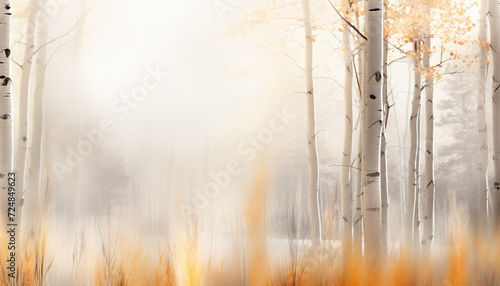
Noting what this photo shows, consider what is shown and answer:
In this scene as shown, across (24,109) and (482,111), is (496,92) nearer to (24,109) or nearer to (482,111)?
(482,111)

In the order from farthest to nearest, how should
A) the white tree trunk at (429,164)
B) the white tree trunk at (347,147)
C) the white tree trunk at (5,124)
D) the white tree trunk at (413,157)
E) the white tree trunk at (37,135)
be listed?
1. the white tree trunk at (429,164)
2. the white tree trunk at (413,157)
3. the white tree trunk at (347,147)
4. the white tree trunk at (37,135)
5. the white tree trunk at (5,124)

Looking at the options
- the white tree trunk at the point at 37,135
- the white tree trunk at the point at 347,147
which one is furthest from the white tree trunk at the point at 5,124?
the white tree trunk at the point at 347,147

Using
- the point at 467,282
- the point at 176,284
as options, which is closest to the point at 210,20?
the point at 176,284

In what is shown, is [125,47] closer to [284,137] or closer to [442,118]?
[284,137]

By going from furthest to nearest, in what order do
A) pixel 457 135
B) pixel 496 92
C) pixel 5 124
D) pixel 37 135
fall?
pixel 457 135 < pixel 37 135 < pixel 496 92 < pixel 5 124

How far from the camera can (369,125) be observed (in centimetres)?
337

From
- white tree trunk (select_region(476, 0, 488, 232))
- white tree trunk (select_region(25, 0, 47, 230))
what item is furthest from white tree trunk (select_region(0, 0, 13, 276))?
white tree trunk (select_region(476, 0, 488, 232))

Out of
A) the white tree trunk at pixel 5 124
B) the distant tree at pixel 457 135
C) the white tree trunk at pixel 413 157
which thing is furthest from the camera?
the distant tree at pixel 457 135

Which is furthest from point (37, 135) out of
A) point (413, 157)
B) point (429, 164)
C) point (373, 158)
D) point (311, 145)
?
point (429, 164)

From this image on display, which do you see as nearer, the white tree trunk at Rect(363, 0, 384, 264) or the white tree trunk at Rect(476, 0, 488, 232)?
the white tree trunk at Rect(363, 0, 384, 264)

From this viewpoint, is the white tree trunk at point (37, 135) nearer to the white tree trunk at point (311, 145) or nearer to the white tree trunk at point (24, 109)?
the white tree trunk at point (24, 109)

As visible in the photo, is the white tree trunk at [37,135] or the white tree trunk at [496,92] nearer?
the white tree trunk at [496,92]

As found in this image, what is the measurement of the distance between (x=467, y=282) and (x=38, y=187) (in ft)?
16.3

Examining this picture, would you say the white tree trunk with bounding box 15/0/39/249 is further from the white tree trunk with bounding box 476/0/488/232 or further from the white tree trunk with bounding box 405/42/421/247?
the white tree trunk with bounding box 476/0/488/232
